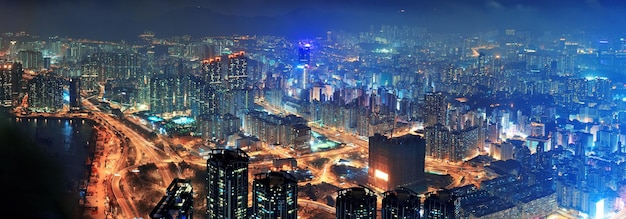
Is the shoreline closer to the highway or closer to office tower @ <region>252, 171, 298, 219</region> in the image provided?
the highway

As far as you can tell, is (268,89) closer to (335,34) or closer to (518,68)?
(335,34)

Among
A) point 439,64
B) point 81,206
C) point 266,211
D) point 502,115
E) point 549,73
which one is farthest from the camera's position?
point 439,64

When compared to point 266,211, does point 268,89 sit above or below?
above

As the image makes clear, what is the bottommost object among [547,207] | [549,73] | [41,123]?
[547,207]

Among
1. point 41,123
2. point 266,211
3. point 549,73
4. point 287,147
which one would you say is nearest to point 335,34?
point 287,147

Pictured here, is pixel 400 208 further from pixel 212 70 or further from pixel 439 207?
pixel 212 70

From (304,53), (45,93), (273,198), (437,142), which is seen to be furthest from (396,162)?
(45,93)

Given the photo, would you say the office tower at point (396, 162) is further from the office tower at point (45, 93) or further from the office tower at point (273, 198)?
the office tower at point (45, 93)

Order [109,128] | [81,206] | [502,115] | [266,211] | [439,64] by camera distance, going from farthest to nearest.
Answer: [439,64] < [502,115] < [109,128] < [81,206] < [266,211]

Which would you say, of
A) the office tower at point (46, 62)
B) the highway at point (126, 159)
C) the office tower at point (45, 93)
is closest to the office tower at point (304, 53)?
the highway at point (126, 159)
